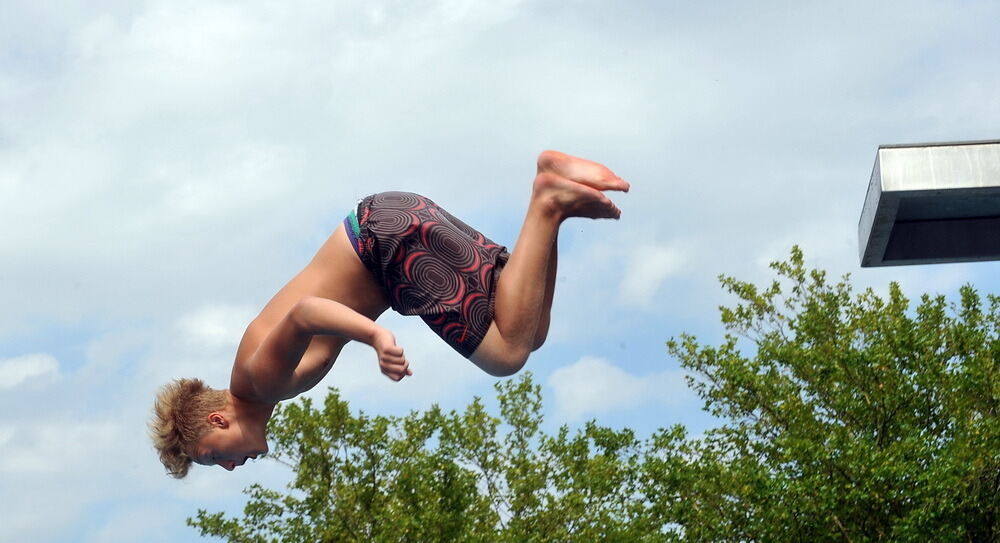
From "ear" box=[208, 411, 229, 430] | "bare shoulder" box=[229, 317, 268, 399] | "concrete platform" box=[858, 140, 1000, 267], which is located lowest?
"ear" box=[208, 411, 229, 430]

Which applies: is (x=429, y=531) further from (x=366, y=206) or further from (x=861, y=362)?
(x=366, y=206)

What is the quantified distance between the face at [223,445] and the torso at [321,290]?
0.17 meters

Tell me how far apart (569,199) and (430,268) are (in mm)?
721

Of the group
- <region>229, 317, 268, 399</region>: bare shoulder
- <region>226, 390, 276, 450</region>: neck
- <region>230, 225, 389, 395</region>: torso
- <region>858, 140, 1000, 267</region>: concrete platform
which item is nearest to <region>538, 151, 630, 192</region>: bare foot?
<region>230, 225, 389, 395</region>: torso

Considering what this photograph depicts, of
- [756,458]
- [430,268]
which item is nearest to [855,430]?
[756,458]

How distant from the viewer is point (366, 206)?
4965 mm

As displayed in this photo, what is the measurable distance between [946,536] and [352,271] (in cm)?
1231

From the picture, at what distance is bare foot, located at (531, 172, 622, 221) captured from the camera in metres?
4.37

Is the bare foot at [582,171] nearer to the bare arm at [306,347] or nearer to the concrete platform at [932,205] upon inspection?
the bare arm at [306,347]

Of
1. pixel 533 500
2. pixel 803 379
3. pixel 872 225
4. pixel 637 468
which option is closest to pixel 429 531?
pixel 533 500

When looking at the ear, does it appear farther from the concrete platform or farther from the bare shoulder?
the concrete platform

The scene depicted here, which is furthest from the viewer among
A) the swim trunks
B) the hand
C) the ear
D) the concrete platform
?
the concrete platform

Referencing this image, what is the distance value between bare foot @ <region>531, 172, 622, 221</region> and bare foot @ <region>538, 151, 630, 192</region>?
20 millimetres

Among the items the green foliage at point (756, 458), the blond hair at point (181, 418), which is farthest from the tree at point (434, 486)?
the blond hair at point (181, 418)
